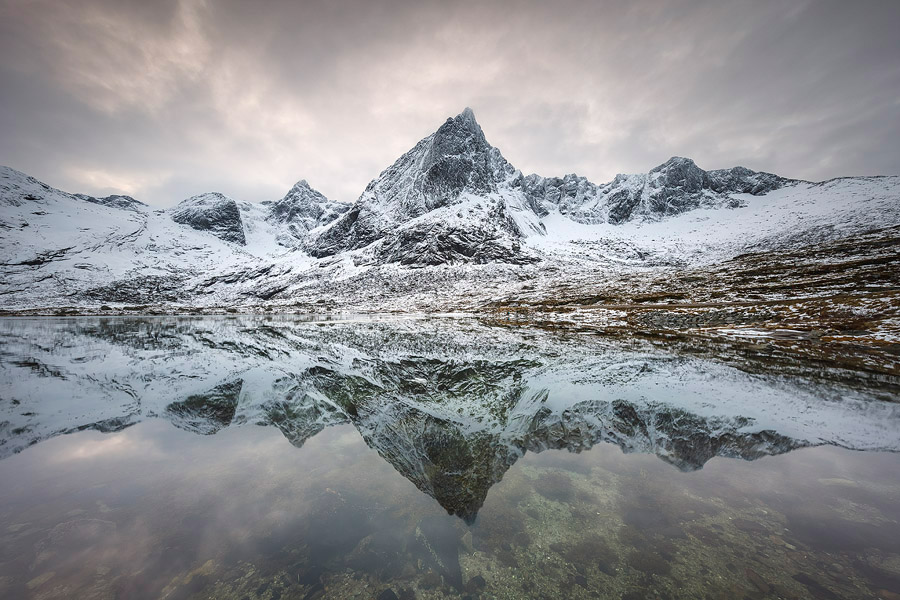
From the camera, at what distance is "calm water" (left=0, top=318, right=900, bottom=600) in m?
4.98

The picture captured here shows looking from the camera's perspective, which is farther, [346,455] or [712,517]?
[346,455]

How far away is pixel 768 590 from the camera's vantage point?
4652mm

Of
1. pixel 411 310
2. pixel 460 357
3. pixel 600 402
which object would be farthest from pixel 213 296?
pixel 600 402

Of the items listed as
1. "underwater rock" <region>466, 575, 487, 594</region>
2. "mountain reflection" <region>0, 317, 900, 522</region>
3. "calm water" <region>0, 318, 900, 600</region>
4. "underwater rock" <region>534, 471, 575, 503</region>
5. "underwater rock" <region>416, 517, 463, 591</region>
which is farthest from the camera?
"mountain reflection" <region>0, 317, 900, 522</region>

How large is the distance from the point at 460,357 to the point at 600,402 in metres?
12.7

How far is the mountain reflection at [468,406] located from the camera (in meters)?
9.66

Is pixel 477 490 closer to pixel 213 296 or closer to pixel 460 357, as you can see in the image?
pixel 460 357

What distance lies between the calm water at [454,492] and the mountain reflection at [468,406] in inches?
4.6

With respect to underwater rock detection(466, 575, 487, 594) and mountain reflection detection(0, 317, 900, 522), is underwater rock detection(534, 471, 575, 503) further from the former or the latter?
underwater rock detection(466, 575, 487, 594)

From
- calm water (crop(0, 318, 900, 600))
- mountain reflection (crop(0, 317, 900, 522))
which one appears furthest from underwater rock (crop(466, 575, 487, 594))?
mountain reflection (crop(0, 317, 900, 522))

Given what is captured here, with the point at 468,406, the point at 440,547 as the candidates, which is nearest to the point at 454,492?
the point at 440,547

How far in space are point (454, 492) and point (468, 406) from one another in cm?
640

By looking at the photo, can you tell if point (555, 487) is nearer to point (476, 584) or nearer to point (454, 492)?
point (454, 492)

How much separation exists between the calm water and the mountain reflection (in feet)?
0.38
